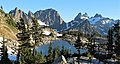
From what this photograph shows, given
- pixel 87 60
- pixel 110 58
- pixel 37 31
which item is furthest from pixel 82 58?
pixel 37 31

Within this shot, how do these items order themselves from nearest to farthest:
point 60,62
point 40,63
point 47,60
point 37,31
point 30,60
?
1. point 60,62
2. point 37,31
3. point 30,60
4. point 40,63
5. point 47,60

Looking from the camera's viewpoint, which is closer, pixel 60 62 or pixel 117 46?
pixel 60 62

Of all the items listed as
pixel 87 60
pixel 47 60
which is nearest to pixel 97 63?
pixel 87 60

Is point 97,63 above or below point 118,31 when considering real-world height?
below

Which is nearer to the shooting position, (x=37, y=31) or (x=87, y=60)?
(x=37, y=31)

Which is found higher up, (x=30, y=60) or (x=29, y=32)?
(x=29, y=32)

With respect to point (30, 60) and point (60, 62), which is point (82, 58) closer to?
point (30, 60)

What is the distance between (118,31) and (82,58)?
39514 millimetres

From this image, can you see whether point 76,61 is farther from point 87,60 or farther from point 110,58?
point 110,58

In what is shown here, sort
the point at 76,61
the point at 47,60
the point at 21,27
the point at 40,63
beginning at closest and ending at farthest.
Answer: the point at 21,27 < the point at 40,63 < the point at 47,60 < the point at 76,61

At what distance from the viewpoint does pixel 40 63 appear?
4247 inches

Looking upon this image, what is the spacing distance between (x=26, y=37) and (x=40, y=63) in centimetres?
2421

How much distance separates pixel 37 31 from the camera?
296ft

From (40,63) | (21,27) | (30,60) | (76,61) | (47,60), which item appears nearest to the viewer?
(21,27)
